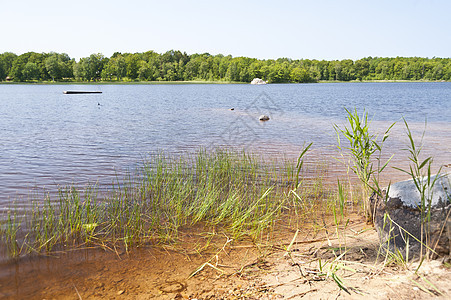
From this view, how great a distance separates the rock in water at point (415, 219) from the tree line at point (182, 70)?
136810 mm

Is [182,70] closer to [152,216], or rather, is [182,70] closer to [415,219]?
[152,216]

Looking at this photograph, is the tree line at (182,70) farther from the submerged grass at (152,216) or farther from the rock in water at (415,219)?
the rock in water at (415,219)

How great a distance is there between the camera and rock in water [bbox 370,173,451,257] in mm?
3523

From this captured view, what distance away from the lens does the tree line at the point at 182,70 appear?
126m

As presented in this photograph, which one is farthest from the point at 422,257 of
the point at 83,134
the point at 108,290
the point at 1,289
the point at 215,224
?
the point at 83,134

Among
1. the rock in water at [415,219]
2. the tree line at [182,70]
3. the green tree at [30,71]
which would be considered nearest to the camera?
the rock in water at [415,219]

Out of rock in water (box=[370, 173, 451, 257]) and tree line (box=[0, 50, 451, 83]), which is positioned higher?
tree line (box=[0, 50, 451, 83])

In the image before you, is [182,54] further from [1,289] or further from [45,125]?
[1,289]

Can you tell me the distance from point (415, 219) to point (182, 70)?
501ft

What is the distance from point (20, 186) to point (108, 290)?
578cm

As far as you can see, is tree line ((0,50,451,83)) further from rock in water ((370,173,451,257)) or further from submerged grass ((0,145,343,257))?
rock in water ((370,173,451,257))

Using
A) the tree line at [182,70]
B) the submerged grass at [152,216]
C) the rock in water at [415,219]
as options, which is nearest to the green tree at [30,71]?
the tree line at [182,70]

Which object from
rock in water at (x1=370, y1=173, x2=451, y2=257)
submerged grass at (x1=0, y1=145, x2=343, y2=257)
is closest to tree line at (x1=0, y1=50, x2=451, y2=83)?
submerged grass at (x1=0, y1=145, x2=343, y2=257)

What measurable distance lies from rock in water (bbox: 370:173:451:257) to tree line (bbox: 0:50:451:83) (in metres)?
137
